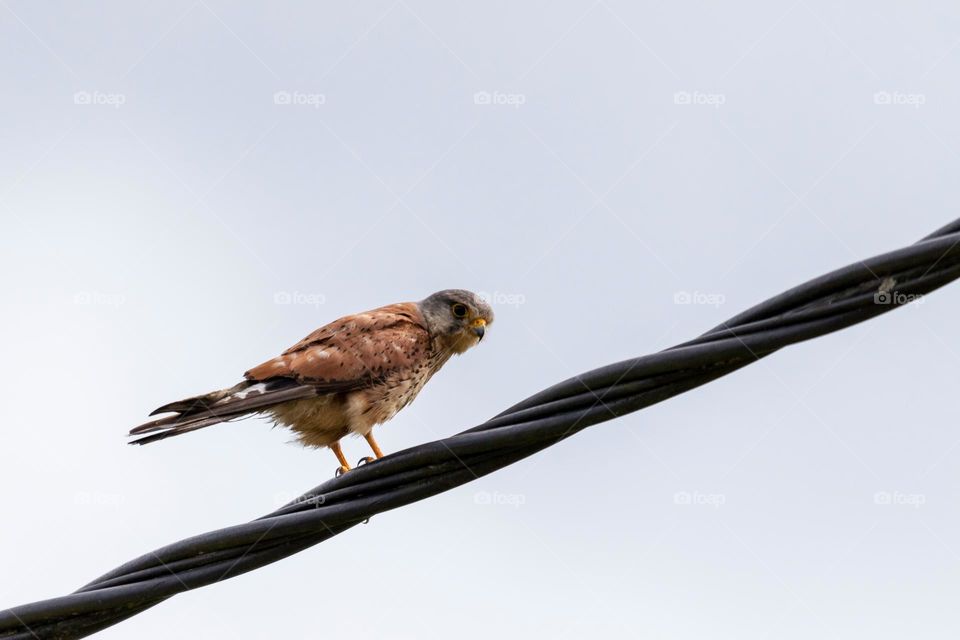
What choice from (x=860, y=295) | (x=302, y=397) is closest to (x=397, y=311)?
(x=302, y=397)

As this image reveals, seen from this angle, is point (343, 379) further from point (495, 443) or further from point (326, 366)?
point (495, 443)

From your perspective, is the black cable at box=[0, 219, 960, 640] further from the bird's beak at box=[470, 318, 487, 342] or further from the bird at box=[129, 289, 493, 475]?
the bird's beak at box=[470, 318, 487, 342]

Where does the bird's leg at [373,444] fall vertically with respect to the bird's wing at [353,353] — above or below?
below

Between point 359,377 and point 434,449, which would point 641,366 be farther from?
point 359,377

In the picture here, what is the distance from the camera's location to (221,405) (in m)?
5.28

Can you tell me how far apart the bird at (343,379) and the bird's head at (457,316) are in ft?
0.26

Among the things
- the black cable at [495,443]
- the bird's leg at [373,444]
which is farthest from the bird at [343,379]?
the black cable at [495,443]

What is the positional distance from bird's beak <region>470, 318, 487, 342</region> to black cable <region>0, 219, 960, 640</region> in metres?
3.01

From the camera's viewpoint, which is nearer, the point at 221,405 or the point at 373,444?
the point at 221,405

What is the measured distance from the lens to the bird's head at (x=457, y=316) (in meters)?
6.71

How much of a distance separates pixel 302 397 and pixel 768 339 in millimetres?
3025

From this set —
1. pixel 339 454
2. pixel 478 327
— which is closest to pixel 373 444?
pixel 339 454

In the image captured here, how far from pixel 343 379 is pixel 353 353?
17 cm

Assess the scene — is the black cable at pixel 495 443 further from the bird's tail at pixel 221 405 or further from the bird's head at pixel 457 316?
the bird's head at pixel 457 316
